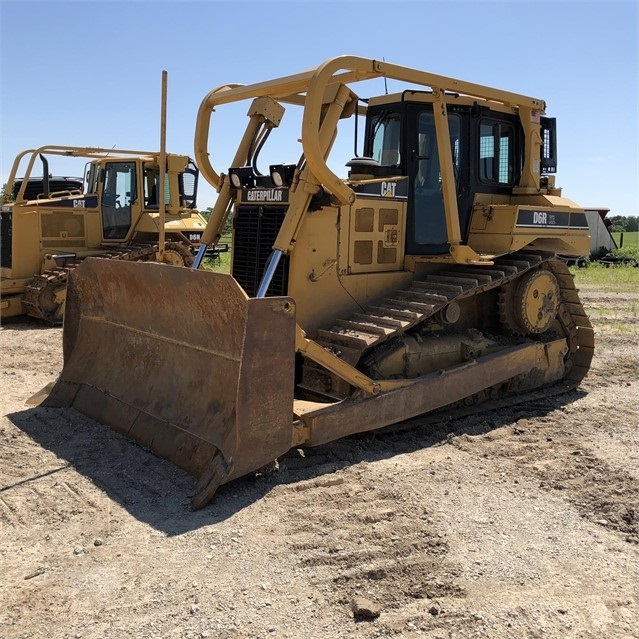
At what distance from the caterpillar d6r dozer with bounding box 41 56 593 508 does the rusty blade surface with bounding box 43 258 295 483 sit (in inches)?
0.6

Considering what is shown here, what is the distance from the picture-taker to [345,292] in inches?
240

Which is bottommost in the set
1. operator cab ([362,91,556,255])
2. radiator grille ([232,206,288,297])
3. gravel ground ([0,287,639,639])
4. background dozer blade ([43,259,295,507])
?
gravel ground ([0,287,639,639])

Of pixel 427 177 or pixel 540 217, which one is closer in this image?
pixel 427 177

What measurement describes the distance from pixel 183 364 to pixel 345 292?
1651mm

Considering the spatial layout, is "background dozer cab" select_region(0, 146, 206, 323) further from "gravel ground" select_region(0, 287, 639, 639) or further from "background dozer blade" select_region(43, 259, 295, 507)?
"gravel ground" select_region(0, 287, 639, 639)

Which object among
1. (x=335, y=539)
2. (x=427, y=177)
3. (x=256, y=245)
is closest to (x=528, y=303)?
(x=427, y=177)

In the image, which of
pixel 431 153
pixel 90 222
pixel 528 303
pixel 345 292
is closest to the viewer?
pixel 345 292

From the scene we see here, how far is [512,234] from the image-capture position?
674 cm

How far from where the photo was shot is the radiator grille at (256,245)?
584cm

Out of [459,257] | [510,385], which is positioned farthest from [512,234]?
[510,385]

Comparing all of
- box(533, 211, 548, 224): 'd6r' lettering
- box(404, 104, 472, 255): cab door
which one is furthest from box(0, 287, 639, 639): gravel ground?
box(533, 211, 548, 224): 'd6r' lettering

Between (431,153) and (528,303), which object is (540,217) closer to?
(528,303)

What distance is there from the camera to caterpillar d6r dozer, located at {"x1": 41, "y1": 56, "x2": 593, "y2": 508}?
475 cm

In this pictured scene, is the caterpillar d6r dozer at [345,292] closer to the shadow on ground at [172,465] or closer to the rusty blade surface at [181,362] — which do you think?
the rusty blade surface at [181,362]
